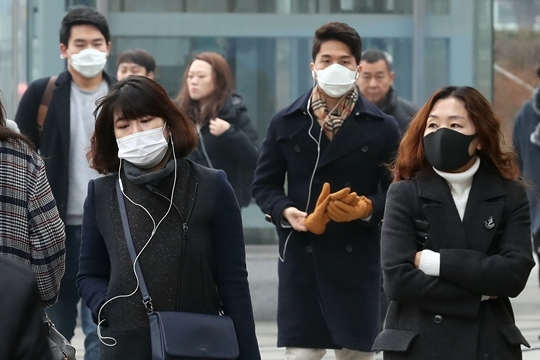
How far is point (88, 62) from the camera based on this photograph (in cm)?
688

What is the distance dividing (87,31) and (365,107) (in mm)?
1841

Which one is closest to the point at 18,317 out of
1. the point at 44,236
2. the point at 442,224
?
the point at 44,236

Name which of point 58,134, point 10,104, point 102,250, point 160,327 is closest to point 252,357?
point 160,327

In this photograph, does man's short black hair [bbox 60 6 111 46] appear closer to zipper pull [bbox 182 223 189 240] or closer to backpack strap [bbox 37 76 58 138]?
backpack strap [bbox 37 76 58 138]

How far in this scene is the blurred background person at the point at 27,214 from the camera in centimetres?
409

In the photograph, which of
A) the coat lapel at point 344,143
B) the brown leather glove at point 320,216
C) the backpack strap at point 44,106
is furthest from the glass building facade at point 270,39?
the brown leather glove at point 320,216

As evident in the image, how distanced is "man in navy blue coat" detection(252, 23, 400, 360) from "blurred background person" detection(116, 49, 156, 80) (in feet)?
7.83

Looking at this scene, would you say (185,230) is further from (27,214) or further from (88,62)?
(88,62)

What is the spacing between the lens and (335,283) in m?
5.98

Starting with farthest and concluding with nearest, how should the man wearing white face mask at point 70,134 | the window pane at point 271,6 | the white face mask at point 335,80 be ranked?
the window pane at point 271,6 → the man wearing white face mask at point 70,134 → the white face mask at point 335,80

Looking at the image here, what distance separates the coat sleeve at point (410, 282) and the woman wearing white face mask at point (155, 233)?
1.69 feet

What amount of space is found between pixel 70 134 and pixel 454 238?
2.97m

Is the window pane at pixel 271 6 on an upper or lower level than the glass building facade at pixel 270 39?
upper

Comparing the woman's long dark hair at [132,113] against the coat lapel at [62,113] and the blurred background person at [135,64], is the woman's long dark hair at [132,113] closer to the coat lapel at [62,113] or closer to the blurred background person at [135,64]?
the coat lapel at [62,113]
